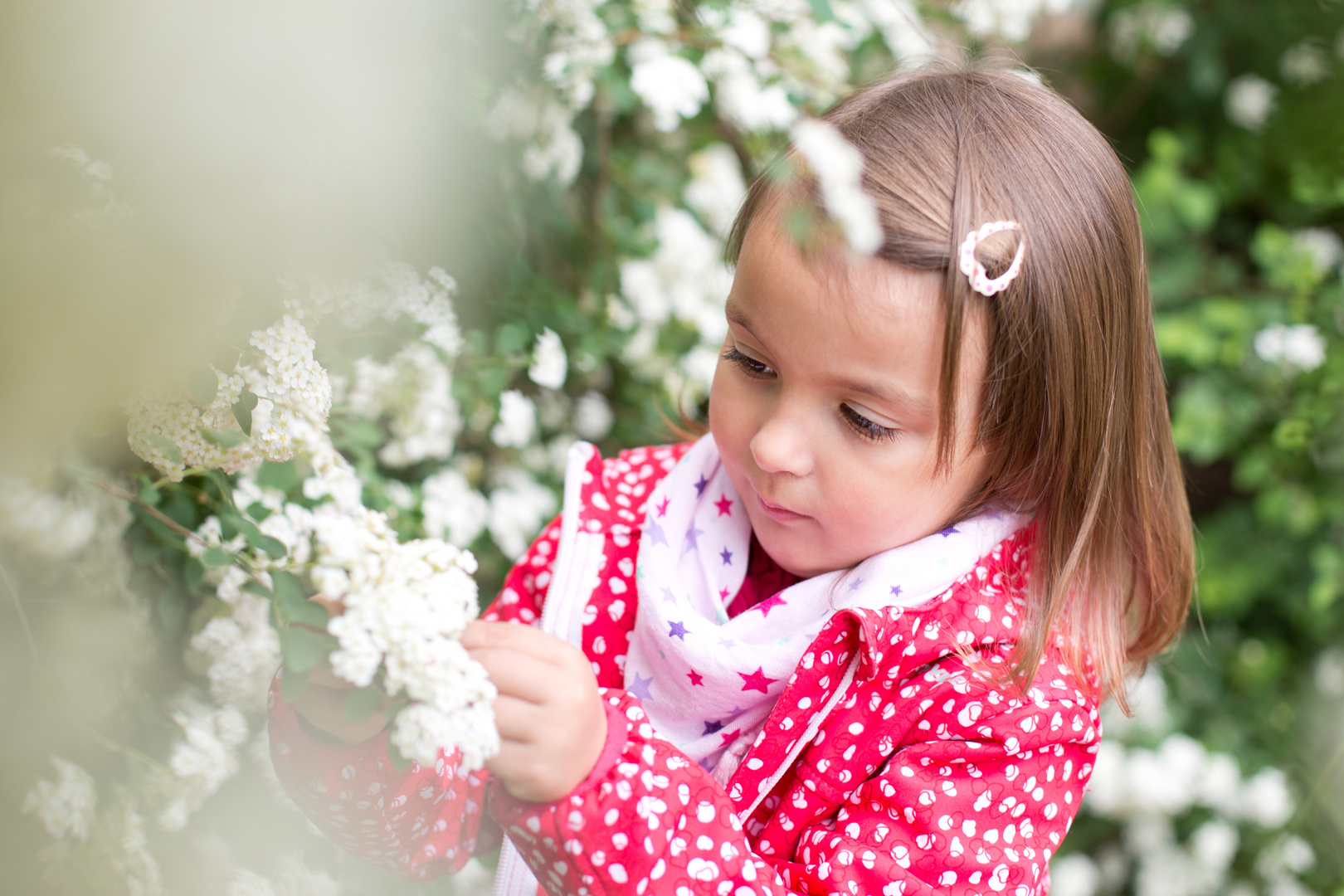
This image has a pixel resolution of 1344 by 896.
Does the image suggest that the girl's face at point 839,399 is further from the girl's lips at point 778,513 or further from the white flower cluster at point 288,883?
the white flower cluster at point 288,883

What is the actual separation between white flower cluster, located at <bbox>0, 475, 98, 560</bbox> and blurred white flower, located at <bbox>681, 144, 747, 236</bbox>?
4.79 ft

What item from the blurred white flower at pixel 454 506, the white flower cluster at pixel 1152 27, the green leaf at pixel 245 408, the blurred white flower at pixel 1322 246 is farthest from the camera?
the white flower cluster at pixel 1152 27

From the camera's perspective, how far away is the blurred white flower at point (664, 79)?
1.59 metres

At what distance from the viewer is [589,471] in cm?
132

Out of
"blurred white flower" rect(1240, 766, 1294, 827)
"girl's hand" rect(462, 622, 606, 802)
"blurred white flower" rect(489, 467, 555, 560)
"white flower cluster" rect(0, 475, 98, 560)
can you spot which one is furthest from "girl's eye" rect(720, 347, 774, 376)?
"blurred white flower" rect(1240, 766, 1294, 827)

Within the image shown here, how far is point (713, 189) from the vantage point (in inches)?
84.4

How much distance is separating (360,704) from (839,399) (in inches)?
20.9

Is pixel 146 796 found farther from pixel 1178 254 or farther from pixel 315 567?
pixel 1178 254

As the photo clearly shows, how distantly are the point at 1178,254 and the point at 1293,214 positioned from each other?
1.21 feet

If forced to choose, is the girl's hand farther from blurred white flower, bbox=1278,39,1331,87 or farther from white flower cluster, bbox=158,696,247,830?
blurred white flower, bbox=1278,39,1331,87

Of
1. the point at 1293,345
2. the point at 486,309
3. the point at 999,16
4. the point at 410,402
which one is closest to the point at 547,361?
the point at 486,309

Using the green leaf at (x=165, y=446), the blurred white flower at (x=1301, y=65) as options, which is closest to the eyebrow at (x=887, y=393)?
the green leaf at (x=165, y=446)

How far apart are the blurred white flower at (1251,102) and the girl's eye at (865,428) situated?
2.33 metres

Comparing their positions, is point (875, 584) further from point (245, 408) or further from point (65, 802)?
point (65, 802)
